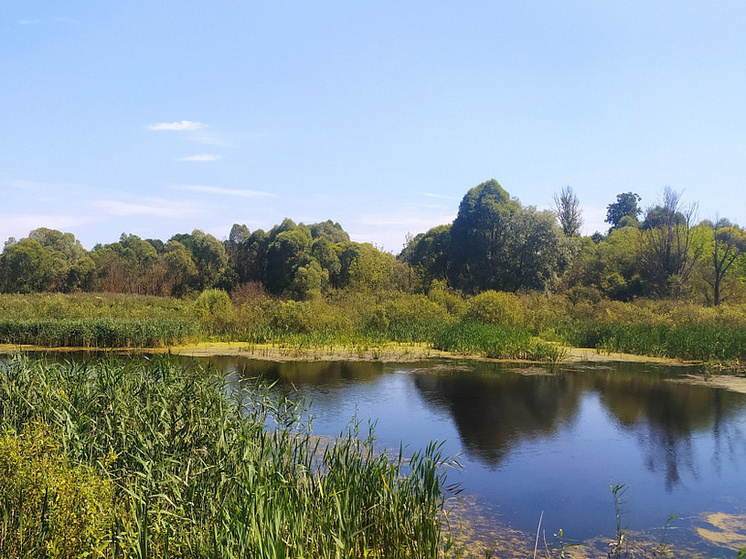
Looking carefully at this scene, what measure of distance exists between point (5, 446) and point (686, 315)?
81.6ft

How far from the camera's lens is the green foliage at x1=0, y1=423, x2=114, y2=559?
13.6ft

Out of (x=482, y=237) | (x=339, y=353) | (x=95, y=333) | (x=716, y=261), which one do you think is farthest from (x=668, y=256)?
(x=95, y=333)

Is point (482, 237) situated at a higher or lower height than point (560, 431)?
higher

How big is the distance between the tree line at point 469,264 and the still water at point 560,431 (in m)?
15.2

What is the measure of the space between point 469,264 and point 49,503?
107 feet

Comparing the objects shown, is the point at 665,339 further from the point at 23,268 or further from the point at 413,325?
the point at 23,268

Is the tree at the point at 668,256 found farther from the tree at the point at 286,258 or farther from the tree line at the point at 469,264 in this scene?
the tree at the point at 286,258

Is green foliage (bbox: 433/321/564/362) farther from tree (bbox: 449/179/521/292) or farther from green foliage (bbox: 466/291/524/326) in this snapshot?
tree (bbox: 449/179/521/292)

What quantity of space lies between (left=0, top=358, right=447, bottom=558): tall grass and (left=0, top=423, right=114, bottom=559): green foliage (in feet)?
0.12

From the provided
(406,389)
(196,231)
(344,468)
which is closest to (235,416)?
(344,468)

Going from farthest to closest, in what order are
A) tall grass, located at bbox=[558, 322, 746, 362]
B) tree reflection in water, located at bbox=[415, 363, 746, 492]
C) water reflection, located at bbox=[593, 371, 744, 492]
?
tall grass, located at bbox=[558, 322, 746, 362] → tree reflection in water, located at bbox=[415, 363, 746, 492] → water reflection, located at bbox=[593, 371, 744, 492]

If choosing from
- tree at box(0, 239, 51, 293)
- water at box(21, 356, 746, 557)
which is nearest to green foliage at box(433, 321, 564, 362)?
water at box(21, 356, 746, 557)

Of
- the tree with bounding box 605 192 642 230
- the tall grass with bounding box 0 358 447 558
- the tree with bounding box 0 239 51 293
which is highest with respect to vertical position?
the tree with bounding box 605 192 642 230

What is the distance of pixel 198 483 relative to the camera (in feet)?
17.2
